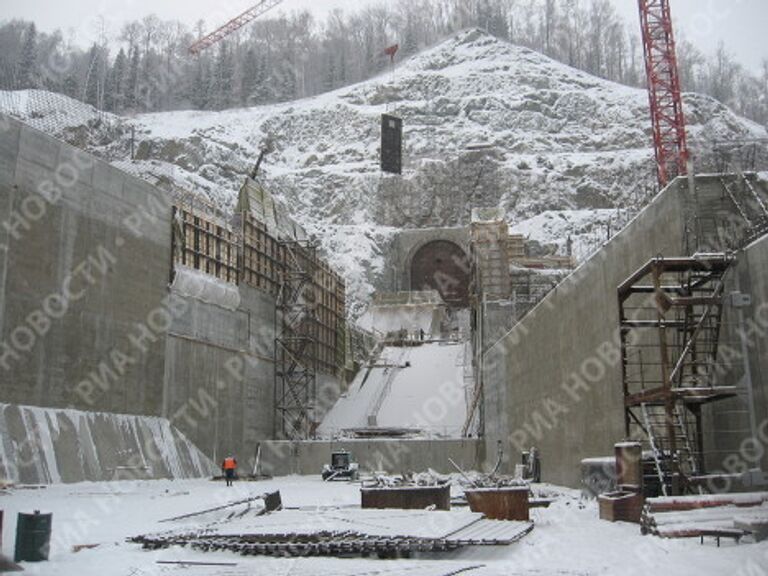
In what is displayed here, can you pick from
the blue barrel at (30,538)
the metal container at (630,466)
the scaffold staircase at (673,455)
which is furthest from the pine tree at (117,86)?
the blue barrel at (30,538)

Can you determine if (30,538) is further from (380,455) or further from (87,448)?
(380,455)

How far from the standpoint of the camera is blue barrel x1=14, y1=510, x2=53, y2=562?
9.82 m

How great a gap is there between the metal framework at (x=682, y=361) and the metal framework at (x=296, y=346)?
2646 cm

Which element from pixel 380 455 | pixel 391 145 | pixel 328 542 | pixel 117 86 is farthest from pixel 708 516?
pixel 117 86

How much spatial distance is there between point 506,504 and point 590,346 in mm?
6841

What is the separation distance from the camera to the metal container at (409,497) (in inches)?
608

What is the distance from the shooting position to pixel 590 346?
19.8 m

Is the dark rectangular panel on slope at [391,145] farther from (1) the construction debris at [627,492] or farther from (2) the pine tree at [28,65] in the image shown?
(1) the construction debris at [627,492]

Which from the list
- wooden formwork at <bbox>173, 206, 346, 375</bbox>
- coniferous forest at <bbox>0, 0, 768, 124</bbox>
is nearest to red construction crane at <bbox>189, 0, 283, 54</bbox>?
coniferous forest at <bbox>0, 0, 768, 124</bbox>

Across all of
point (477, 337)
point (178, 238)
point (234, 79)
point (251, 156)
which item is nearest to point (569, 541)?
point (178, 238)

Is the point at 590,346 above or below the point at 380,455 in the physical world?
above

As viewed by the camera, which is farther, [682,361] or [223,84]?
[223,84]

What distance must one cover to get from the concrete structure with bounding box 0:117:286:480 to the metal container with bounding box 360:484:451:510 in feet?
42.1

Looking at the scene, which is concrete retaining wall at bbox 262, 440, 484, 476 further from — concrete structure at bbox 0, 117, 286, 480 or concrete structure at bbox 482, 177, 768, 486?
concrete structure at bbox 482, 177, 768, 486
